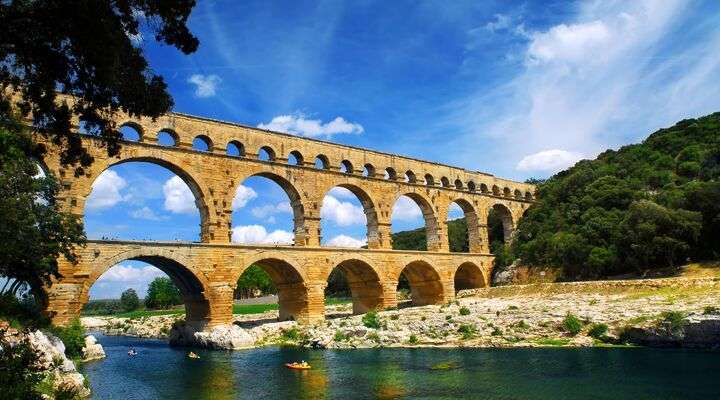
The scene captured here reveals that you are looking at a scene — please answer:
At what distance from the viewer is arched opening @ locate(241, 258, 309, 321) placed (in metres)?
31.4

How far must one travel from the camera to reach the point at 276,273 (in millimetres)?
32500

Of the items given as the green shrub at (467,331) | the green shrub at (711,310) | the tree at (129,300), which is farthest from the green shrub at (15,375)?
the tree at (129,300)

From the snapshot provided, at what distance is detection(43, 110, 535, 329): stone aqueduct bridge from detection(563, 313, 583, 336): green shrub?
13325mm

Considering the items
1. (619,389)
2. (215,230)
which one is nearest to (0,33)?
(619,389)

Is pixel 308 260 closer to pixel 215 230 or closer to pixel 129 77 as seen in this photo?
pixel 215 230

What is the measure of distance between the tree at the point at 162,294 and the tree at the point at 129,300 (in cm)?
1149

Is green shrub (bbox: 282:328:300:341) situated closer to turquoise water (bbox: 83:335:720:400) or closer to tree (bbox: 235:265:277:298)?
turquoise water (bbox: 83:335:720:400)

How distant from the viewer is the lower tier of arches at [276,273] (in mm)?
23891

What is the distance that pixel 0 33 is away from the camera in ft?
26.8

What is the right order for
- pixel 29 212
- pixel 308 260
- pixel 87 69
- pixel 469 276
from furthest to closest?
pixel 469 276 < pixel 308 260 < pixel 29 212 < pixel 87 69

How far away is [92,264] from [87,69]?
1686 centimetres

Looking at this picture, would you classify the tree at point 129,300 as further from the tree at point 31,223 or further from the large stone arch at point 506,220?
the tree at point 31,223

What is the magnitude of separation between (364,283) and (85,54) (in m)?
29.2

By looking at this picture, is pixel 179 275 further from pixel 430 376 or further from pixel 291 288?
pixel 430 376
